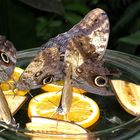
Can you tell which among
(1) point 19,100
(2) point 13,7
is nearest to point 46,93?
(1) point 19,100

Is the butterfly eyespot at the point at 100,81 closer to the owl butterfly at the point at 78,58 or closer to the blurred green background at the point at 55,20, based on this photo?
the owl butterfly at the point at 78,58

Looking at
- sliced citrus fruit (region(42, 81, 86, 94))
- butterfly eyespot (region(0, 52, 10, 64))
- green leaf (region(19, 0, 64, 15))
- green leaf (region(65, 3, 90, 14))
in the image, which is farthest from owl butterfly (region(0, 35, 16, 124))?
green leaf (region(65, 3, 90, 14))

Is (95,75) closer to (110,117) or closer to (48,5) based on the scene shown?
(110,117)

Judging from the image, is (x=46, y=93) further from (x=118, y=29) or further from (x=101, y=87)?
(x=118, y=29)

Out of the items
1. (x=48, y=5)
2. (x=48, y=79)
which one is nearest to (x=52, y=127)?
(x=48, y=79)

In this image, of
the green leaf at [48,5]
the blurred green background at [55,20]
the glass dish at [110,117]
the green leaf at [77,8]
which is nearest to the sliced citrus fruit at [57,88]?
the glass dish at [110,117]

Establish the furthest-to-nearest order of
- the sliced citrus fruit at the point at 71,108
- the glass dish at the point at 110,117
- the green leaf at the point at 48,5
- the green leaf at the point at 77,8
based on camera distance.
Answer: the green leaf at the point at 77,8 → the green leaf at the point at 48,5 → the sliced citrus fruit at the point at 71,108 → the glass dish at the point at 110,117

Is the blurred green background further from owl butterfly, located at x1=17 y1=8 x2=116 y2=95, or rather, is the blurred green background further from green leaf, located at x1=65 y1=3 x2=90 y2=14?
owl butterfly, located at x1=17 y1=8 x2=116 y2=95
